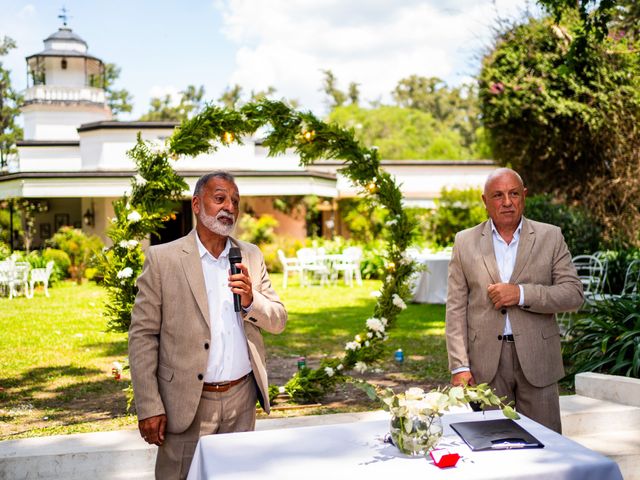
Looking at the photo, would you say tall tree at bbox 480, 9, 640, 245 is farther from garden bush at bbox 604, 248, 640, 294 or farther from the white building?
the white building

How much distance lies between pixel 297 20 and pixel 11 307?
7811cm

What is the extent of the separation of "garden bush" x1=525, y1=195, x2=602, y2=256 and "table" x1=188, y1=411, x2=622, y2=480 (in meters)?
13.1

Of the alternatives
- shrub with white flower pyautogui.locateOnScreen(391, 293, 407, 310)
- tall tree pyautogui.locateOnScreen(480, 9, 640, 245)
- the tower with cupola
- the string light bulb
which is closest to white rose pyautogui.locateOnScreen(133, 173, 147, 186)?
the string light bulb

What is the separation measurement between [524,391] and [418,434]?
1369 mm

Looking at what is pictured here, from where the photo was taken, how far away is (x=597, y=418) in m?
5.94

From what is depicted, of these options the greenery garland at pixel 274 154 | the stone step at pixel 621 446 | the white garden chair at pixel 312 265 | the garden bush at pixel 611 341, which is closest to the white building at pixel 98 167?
the white garden chair at pixel 312 265

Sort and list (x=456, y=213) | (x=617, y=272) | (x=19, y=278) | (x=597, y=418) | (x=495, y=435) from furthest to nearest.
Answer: (x=456, y=213), (x=19, y=278), (x=617, y=272), (x=597, y=418), (x=495, y=435)

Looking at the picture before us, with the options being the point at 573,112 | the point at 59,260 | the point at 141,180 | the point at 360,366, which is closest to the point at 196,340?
the point at 141,180

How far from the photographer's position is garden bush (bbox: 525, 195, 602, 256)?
51.4 ft

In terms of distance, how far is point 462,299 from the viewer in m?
4.16

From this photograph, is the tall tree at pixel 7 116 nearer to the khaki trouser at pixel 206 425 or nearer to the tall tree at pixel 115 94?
the tall tree at pixel 115 94

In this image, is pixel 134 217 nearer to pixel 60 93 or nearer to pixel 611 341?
pixel 611 341

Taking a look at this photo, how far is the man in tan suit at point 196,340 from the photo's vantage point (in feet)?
11.6

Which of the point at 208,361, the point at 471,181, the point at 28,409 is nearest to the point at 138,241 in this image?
the point at 28,409
